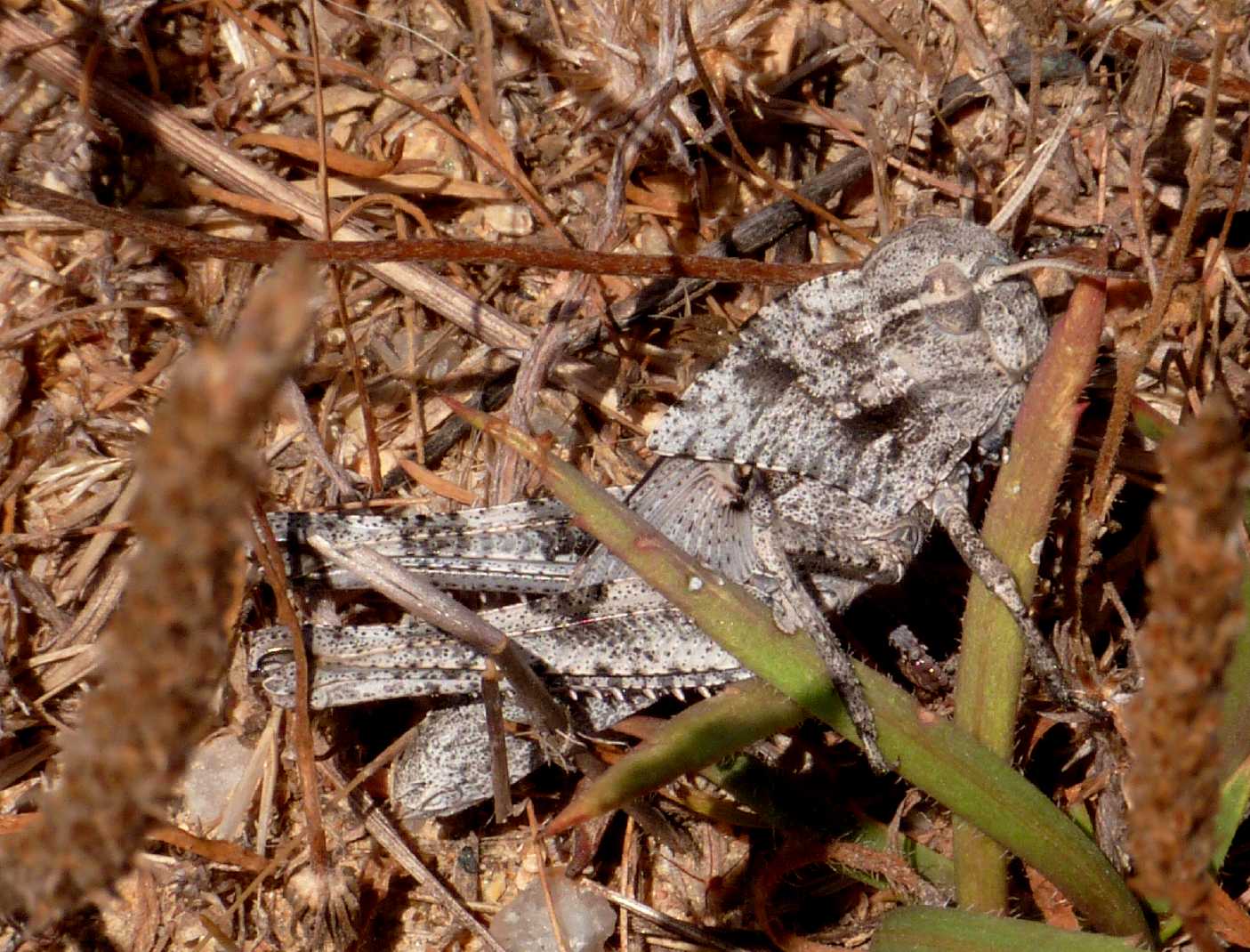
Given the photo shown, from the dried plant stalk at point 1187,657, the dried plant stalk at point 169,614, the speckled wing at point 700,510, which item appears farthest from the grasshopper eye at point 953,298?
the dried plant stalk at point 169,614

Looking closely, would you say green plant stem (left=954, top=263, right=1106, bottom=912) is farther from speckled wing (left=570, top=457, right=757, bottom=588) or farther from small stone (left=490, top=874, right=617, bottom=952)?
small stone (left=490, top=874, right=617, bottom=952)

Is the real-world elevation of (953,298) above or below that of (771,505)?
above

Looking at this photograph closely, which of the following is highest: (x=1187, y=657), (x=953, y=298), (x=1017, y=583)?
(x=1187, y=657)

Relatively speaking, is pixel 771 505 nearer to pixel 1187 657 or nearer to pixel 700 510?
pixel 700 510

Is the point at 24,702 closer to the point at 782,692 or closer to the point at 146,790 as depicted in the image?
the point at 782,692

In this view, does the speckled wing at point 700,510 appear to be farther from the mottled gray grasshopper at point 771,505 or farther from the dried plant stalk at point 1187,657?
the dried plant stalk at point 1187,657

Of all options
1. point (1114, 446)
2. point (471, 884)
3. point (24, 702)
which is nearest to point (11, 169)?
point (24, 702)

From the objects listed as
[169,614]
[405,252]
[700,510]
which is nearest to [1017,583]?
[700,510]
